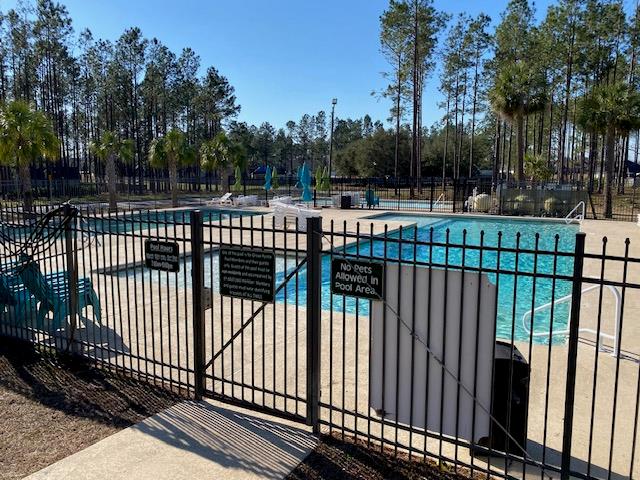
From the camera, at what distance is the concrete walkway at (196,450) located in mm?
3617

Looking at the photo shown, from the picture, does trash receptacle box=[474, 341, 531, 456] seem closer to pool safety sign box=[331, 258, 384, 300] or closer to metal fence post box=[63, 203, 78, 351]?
pool safety sign box=[331, 258, 384, 300]

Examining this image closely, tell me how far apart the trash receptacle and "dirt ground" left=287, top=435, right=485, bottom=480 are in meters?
0.32

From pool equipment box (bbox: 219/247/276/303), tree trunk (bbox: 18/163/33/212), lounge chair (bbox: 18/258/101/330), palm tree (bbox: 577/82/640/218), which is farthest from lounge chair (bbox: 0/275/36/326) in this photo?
palm tree (bbox: 577/82/640/218)

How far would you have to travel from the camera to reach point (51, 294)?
6254mm

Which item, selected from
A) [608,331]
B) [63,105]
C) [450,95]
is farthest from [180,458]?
[63,105]

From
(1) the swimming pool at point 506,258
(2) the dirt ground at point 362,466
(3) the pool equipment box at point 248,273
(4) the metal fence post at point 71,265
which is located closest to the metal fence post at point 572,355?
(1) the swimming pool at point 506,258

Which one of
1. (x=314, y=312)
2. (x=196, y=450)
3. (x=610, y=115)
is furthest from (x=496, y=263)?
(x=610, y=115)

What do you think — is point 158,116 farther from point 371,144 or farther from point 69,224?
point 69,224

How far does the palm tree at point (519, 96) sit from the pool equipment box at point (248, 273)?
1159 inches

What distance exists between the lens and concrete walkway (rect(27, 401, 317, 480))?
3.62 meters

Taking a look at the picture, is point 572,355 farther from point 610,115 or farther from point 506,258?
point 610,115

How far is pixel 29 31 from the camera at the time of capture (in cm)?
4375

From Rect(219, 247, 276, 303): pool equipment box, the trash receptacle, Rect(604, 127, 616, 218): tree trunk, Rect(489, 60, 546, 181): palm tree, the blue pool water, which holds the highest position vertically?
Rect(489, 60, 546, 181): palm tree

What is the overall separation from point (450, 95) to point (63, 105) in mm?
41085
